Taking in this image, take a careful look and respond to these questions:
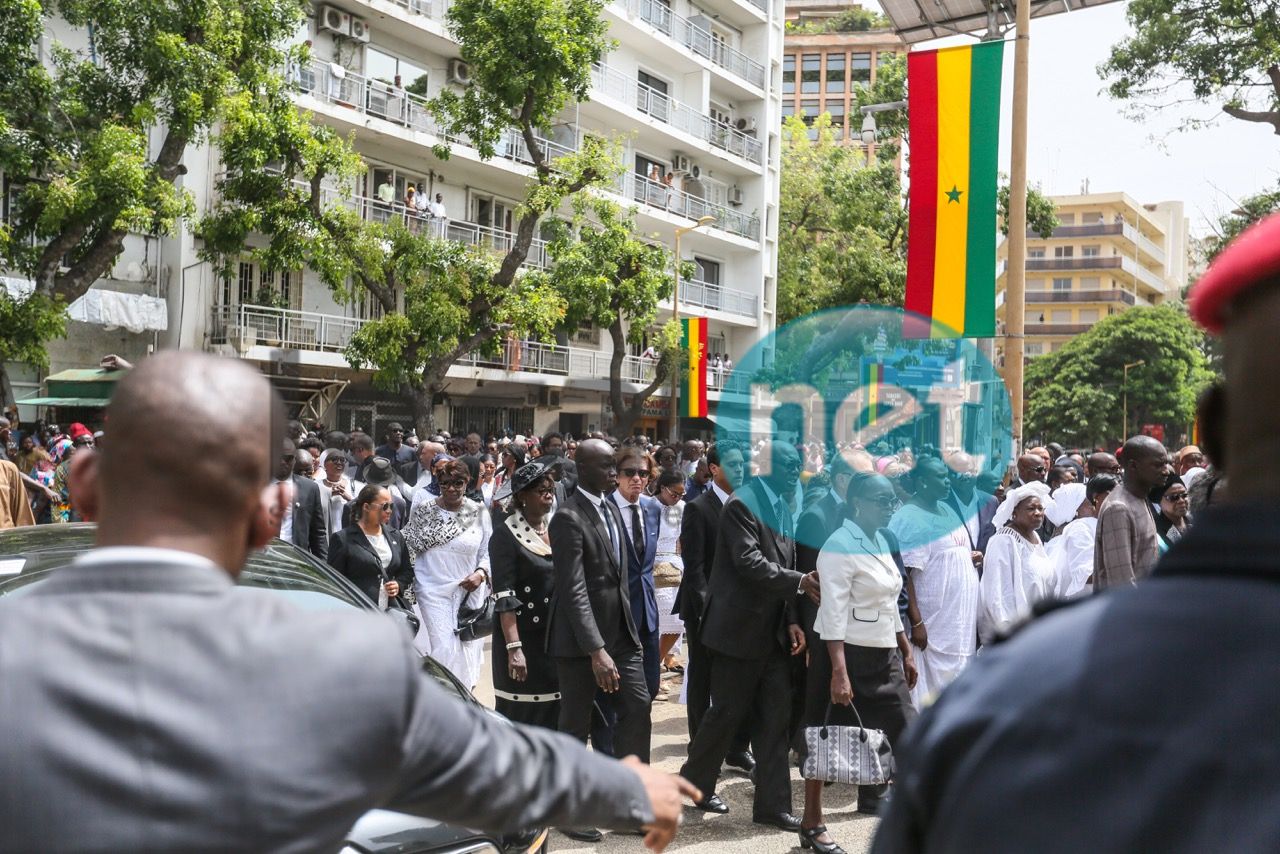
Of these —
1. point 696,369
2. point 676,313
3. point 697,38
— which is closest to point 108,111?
point 696,369

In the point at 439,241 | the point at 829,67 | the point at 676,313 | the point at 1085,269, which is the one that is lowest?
the point at 676,313

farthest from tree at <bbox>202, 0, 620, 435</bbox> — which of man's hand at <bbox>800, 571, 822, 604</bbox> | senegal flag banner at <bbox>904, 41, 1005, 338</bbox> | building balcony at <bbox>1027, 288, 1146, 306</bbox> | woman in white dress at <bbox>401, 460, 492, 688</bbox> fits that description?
building balcony at <bbox>1027, 288, 1146, 306</bbox>

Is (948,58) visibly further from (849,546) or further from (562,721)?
(562,721)

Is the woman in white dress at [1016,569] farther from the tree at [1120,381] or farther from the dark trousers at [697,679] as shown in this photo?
the tree at [1120,381]

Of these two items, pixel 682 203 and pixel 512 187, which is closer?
pixel 512 187

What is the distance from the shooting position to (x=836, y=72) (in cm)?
7519

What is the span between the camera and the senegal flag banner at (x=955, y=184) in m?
9.00

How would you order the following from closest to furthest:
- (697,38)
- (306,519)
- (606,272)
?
(306,519) → (606,272) → (697,38)

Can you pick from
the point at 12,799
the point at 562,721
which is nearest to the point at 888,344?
the point at 562,721

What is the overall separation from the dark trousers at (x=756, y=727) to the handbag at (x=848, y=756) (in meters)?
0.46

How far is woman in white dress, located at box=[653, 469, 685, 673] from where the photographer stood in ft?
29.5

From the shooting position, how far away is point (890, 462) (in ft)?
19.1

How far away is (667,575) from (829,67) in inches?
2805

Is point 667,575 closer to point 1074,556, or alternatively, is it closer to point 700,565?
point 700,565
